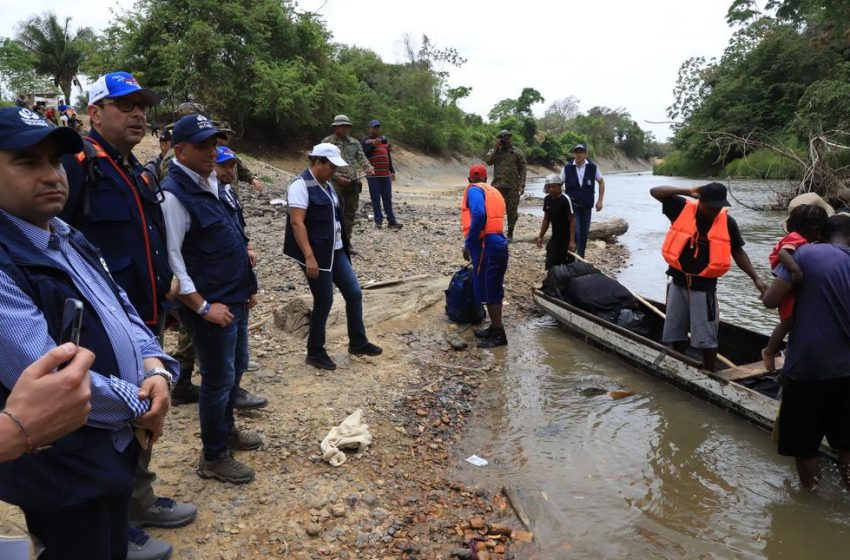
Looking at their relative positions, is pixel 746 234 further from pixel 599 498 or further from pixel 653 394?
pixel 599 498

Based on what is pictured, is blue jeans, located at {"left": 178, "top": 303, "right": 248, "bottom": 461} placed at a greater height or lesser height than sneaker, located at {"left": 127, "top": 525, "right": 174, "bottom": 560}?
greater

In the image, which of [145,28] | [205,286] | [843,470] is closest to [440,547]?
[205,286]

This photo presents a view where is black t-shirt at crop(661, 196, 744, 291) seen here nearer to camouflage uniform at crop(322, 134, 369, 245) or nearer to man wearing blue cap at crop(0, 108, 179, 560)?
man wearing blue cap at crop(0, 108, 179, 560)

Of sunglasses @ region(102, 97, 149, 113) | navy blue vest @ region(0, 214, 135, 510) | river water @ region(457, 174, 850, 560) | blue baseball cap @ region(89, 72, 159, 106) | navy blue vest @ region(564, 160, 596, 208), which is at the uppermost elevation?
blue baseball cap @ region(89, 72, 159, 106)

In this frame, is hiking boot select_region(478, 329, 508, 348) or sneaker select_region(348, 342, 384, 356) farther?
hiking boot select_region(478, 329, 508, 348)

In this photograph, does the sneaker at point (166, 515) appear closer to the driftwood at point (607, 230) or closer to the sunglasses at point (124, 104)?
the sunglasses at point (124, 104)

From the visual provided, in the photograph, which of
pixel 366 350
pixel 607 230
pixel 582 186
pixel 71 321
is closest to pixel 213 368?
pixel 71 321

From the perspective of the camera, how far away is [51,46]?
3709cm

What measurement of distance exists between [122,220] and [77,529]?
53.4 inches

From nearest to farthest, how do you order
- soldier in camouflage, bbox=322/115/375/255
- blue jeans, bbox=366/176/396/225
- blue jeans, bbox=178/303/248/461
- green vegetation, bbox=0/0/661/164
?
blue jeans, bbox=178/303/248/461 → soldier in camouflage, bbox=322/115/375/255 → blue jeans, bbox=366/176/396/225 → green vegetation, bbox=0/0/661/164

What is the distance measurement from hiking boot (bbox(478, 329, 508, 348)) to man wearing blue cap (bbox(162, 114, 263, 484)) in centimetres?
369

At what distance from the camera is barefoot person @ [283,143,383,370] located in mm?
4500

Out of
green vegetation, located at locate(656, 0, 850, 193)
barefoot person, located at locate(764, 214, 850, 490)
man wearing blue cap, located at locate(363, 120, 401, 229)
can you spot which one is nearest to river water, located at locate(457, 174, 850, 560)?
barefoot person, located at locate(764, 214, 850, 490)

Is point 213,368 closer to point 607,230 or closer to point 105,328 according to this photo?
point 105,328
